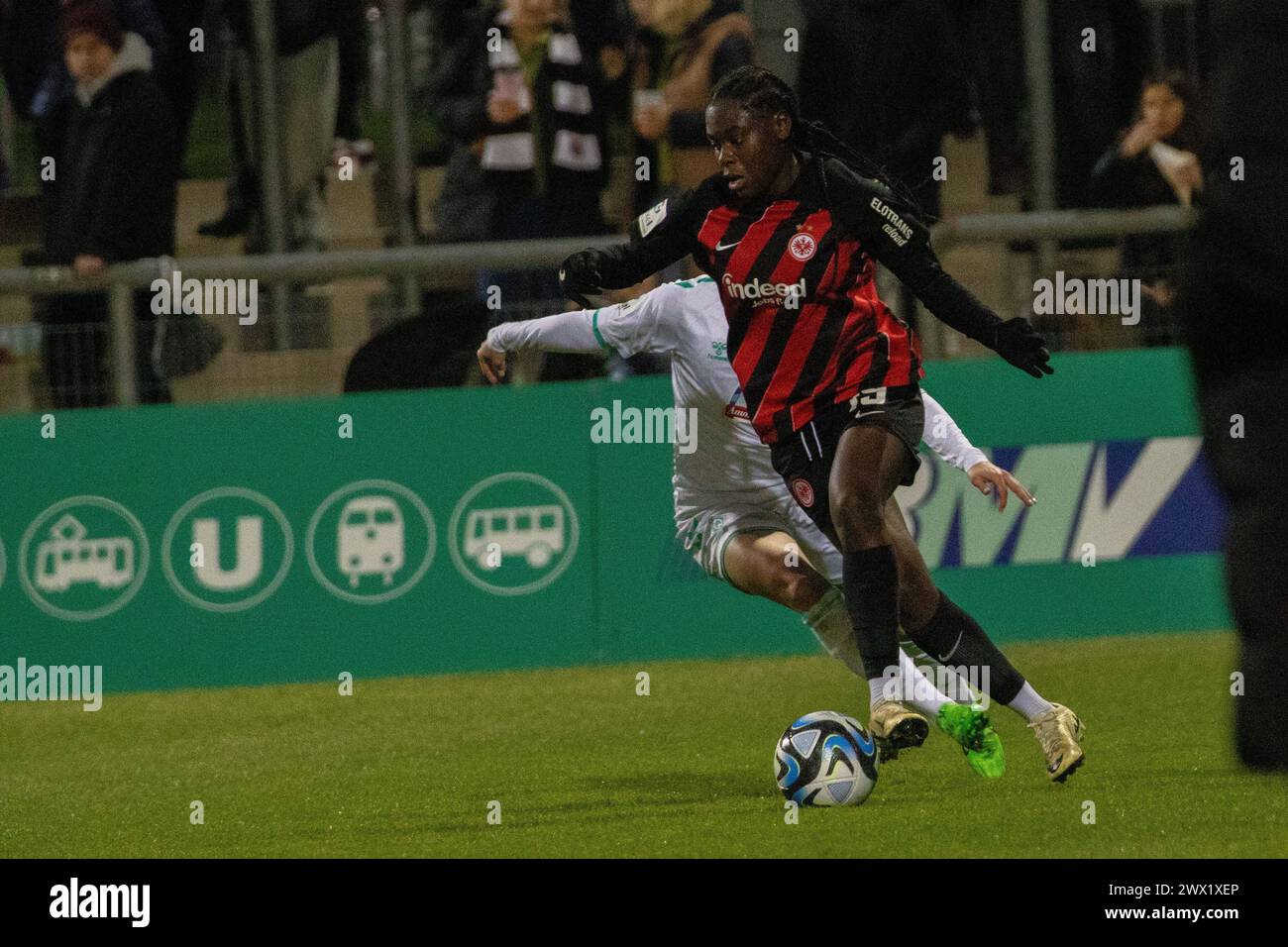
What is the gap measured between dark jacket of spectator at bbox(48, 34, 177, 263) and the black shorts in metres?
5.33

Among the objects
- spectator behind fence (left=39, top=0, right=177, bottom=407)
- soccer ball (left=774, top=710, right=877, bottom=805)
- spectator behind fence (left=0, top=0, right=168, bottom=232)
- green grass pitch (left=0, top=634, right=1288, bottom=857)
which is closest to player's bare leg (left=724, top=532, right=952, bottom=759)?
soccer ball (left=774, top=710, right=877, bottom=805)

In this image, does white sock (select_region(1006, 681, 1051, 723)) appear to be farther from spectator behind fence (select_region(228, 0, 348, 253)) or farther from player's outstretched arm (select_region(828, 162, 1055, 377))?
spectator behind fence (select_region(228, 0, 348, 253))

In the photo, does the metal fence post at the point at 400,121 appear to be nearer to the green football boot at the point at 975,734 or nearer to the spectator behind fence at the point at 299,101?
the spectator behind fence at the point at 299,101

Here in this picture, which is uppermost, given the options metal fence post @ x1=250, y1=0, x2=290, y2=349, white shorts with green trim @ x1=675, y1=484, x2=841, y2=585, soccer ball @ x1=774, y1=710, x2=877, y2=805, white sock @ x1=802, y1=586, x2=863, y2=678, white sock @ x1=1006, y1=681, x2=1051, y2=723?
metal fence post @ x1=250, y1=0, x2=290, y2=349

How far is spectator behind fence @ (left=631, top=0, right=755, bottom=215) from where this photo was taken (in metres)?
10.7

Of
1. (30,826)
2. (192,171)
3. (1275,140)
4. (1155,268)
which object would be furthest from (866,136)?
(1275,140)

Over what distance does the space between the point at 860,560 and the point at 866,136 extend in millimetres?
4629

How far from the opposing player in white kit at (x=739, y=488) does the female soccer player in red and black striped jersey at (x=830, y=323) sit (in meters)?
0.19

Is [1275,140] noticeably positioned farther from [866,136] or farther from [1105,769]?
[866,136]

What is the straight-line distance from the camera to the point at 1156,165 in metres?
11.1

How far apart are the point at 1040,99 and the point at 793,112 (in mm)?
4876

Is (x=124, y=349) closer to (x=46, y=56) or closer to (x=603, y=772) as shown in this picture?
(x=46, y=56)

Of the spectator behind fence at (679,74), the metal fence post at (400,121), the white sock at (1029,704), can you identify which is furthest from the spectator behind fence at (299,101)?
the white sock at (1029,704)

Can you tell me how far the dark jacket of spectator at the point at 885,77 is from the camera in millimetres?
10656
